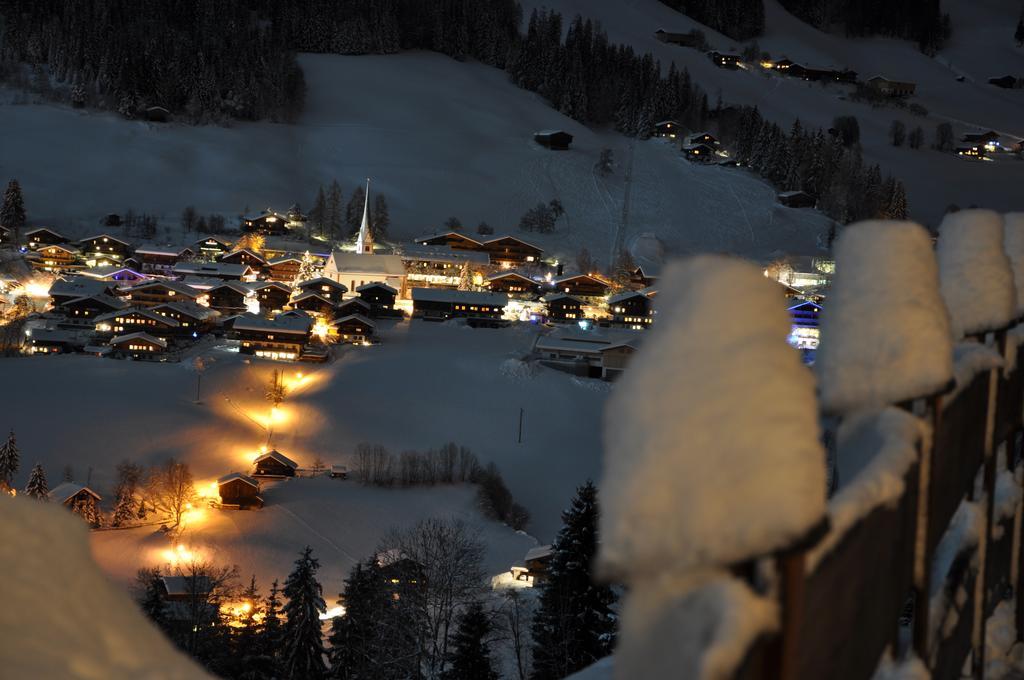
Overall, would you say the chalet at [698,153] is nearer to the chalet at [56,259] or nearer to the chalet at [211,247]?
the chalet at [211,247]

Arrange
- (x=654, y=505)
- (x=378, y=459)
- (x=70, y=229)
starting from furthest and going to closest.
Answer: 1. (x=70, y=229)
2. (x=378, y=459)
3. (x=654, y=505)

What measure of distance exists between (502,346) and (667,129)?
39.1 metres

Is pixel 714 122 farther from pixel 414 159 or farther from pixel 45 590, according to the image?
pixel 45 590

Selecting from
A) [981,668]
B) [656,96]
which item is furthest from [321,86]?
[981,668]

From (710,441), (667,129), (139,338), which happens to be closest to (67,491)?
(139,338)

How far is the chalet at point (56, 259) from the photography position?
1494 inches

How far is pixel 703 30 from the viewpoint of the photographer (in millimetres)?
87938

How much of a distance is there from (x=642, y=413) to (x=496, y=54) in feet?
247

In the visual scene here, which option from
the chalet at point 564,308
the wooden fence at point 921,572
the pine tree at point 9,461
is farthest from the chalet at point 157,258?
the wooden fence at point 921,572

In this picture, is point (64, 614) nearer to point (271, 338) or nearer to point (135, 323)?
point (271, 338)

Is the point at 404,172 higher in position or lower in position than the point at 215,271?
higher

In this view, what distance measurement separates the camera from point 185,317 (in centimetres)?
3052

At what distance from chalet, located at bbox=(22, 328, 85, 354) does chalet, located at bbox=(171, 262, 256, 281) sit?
10.5 meters

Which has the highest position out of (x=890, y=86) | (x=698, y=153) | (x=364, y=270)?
(x=890, y=86)
